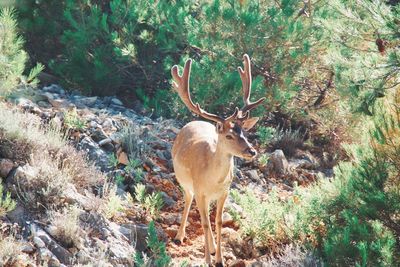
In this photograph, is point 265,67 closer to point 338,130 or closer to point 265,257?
point 338,130

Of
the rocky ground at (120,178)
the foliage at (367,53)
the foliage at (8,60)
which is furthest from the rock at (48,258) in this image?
the foliage at (367,53)

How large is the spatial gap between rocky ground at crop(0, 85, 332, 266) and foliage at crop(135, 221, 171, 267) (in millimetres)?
271

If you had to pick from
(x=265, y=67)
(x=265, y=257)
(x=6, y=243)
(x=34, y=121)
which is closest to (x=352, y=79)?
(x=265, y=257)

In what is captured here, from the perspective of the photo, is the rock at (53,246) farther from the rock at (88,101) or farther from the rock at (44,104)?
the rock at (88,101)

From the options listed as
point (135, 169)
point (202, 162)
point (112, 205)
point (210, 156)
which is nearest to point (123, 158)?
point (135, 169)

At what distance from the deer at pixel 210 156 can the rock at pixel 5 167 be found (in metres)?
1.94

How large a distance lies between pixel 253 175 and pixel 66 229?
155 inches

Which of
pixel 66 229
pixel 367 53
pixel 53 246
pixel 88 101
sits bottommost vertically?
pixel 88 101

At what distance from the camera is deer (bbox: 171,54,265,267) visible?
732 cm

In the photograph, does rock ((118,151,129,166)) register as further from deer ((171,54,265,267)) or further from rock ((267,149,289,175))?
rock ((267,149,289,175))

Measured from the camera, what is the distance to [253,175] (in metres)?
10.2

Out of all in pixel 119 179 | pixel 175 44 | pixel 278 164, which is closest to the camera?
pixel 119 179

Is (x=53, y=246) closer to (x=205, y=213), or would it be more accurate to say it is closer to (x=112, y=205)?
(x=112, y=205)

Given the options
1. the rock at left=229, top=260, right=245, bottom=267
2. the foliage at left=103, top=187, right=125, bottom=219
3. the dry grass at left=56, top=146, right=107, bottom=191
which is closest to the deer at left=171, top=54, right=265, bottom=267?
the rock at left=229, top=260, right=245, bottom=267
